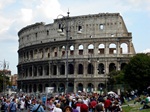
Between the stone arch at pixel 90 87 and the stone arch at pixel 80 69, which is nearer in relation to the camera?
the stone arch at pixel 90 87

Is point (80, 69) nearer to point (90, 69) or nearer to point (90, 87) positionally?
point (90, 69)

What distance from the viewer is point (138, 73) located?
5781cm

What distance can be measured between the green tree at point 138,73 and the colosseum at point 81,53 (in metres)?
12.9

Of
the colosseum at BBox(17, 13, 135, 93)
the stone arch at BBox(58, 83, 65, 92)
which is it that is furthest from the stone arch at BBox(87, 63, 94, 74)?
the stone arch at BBox(58, 83, 65, 92)

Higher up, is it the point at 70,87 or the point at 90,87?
the point at 70,87

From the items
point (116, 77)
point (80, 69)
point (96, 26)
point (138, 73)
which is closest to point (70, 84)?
point (80, 69)

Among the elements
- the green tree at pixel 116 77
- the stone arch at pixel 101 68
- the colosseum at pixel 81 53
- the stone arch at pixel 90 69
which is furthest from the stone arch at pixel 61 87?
the green tree at pixel 116 77

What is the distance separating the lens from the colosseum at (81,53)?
74438mm

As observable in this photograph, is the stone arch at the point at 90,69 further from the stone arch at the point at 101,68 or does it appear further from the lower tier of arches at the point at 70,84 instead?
the lower tier of arches at the point at 70,84

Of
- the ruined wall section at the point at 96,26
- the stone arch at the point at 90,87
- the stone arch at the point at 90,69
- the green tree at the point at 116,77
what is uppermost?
the ruined wall section at the point at 96,26

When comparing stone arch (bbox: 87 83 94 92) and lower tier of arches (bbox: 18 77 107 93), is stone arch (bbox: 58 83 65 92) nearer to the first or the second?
lower tier of arches (bbox: 18 77 107 93)

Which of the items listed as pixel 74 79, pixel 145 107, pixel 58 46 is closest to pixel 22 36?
Answer: pixel 58 46

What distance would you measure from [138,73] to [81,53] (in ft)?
81.3

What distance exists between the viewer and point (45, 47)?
275 feet
